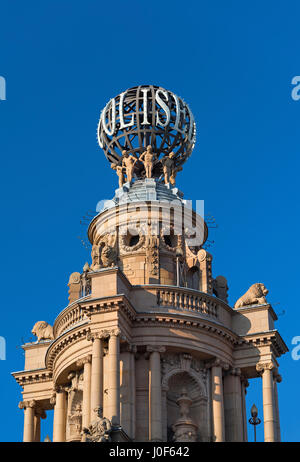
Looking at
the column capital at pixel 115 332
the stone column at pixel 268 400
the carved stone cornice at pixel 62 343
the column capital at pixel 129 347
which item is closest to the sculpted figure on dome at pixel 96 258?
the carved stone cornice at pixel 62 343

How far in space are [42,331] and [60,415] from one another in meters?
5.08

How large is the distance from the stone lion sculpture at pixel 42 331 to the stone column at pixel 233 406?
9.12 m

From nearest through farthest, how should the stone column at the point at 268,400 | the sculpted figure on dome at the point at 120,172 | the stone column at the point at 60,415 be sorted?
the stone column at the point at 268,400, the stone column at the point at 60,415, the sculpted figure on dome at the point at 120,172

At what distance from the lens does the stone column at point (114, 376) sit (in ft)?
179

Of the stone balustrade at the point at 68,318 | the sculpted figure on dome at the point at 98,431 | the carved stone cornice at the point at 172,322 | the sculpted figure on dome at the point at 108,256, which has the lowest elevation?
the sculpted figure on dome at the point at 98,431

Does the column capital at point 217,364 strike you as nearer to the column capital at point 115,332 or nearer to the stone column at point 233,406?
the stone column at point 233,406

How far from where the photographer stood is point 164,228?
63406 mm

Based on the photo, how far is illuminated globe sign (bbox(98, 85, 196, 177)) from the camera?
67188 mm

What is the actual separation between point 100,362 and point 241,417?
24.8 feet

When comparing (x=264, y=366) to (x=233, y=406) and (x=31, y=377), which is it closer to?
(x=233, y=406)

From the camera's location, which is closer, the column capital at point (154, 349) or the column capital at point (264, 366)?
the column capital at point (154, 349)

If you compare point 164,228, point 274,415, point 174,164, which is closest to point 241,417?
point 274,415
